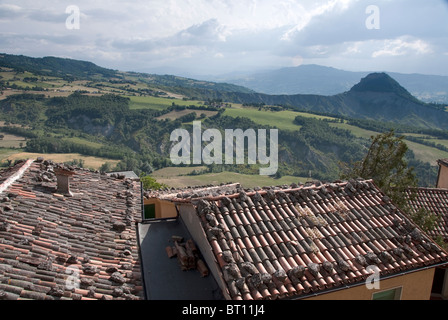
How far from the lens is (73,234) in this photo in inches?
322

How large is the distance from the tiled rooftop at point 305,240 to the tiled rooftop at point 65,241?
83.8 inches

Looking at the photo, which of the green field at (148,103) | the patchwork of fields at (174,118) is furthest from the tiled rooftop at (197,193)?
the green field at (148,103)

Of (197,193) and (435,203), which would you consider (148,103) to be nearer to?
(435,203)

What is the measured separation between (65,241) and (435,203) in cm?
1683

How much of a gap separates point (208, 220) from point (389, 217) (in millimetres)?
4537

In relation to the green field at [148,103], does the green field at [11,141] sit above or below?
below
